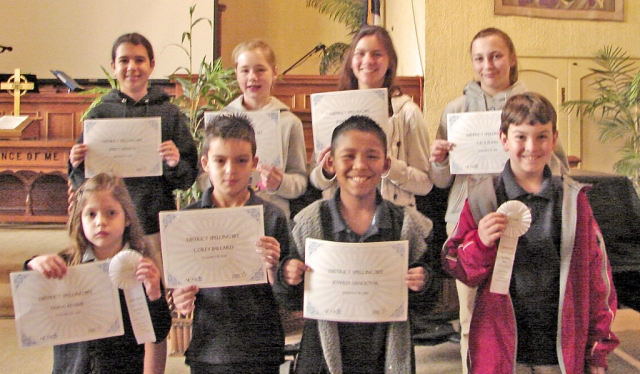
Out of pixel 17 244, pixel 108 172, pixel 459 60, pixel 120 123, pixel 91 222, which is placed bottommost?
pixel 17 244

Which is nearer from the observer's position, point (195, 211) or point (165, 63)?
point (195, 211)

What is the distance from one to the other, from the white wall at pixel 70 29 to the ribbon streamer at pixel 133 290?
5317 millimetres

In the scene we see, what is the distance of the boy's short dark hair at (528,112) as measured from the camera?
1486mm

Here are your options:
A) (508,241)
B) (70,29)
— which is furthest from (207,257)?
(70,29)

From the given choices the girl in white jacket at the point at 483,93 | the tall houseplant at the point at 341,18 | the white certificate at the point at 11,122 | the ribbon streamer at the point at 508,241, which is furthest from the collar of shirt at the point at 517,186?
the tall houseplant at the point at 341,18

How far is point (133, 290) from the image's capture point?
1.45 m

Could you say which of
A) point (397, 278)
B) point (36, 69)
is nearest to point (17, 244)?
point (36, 69)

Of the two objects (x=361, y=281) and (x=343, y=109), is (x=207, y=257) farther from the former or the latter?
(x=343, y=109)

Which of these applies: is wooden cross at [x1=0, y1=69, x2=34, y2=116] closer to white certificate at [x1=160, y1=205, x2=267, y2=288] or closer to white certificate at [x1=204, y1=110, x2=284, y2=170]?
white certificate at [x1=204, y1=110, x2=284, y2=170]

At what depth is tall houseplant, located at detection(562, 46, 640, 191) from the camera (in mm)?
4301

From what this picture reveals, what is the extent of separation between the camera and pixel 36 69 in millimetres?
6270

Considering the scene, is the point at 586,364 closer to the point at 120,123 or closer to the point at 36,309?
the point at 36,309

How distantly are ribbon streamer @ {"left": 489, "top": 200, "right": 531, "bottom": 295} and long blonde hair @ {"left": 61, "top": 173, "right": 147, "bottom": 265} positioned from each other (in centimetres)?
100

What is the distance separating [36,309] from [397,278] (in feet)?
3.12
